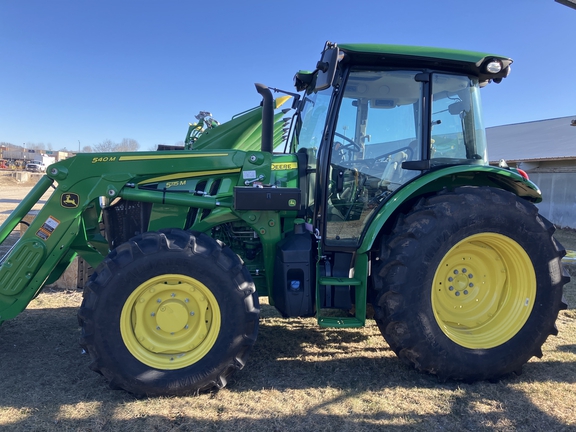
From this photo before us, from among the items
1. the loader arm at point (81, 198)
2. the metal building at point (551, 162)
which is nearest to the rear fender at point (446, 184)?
the loader arm at point (81, 198)

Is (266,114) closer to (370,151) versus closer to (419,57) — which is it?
(370,151)

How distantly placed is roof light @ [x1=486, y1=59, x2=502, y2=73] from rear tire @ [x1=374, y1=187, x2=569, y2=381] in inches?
35.0

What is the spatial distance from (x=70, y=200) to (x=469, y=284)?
10.2ft

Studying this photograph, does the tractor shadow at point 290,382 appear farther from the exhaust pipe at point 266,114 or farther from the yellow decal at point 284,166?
the exhaust pipe at point 266,114

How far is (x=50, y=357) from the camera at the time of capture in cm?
325

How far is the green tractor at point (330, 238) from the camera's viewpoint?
274 cm

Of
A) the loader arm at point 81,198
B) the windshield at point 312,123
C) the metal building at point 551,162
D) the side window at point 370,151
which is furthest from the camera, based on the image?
the metal building at point 551,162

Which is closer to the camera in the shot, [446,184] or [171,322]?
[171,322]

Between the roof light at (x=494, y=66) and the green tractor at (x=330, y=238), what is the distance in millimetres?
37


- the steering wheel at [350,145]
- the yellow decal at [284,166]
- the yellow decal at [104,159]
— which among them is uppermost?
the steering wheel at [350,145]

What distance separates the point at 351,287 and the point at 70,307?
3214 mm

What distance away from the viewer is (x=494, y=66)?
3027mm

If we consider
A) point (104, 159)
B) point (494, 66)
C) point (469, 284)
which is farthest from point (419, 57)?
point (104, 159)

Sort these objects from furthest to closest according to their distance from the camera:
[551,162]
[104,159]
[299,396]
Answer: [551,162] → [104,159] → [299,396]
